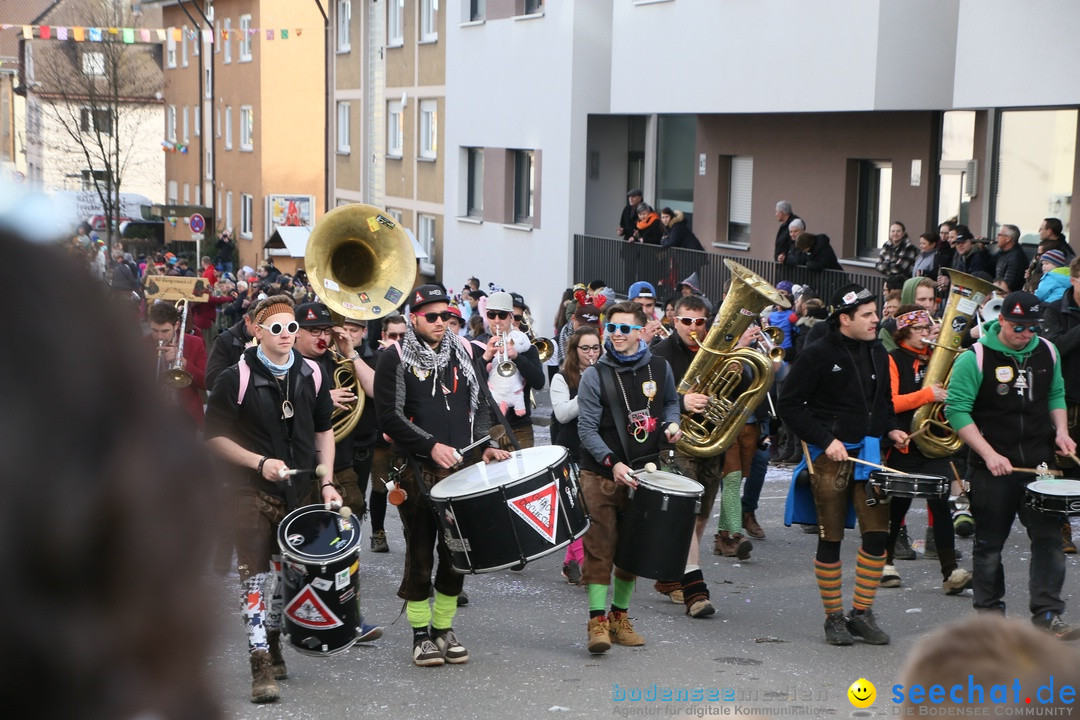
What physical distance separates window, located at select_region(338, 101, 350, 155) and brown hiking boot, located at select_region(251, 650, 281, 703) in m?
31.8

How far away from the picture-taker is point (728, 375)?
9070mm

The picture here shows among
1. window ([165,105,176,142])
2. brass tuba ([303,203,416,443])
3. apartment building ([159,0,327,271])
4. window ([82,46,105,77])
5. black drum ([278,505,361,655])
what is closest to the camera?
black drum ([278,505,361,655])

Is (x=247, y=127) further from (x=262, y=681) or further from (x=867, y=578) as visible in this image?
(x=262, y=681)

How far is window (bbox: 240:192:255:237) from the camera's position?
46.1 m

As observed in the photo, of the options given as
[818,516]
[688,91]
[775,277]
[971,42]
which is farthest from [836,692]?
[688,91]

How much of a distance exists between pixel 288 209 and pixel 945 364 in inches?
1464

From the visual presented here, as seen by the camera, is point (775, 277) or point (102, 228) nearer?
point (775, 277)

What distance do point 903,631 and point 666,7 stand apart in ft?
49.3

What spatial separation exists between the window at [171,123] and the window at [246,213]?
407 inches

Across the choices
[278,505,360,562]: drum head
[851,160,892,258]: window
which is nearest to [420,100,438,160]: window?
[851,160,892,258]: window

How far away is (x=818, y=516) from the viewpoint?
7469mm

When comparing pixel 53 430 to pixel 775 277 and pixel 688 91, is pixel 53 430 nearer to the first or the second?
pixel 775 277

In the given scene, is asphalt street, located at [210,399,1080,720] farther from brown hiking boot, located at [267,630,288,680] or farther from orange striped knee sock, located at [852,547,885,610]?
orange striped knee sock, located at [852,547,885,610]

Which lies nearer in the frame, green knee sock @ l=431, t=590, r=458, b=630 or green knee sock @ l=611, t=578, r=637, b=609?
green knee sock @ l=431, t=590, r=458, b=630
